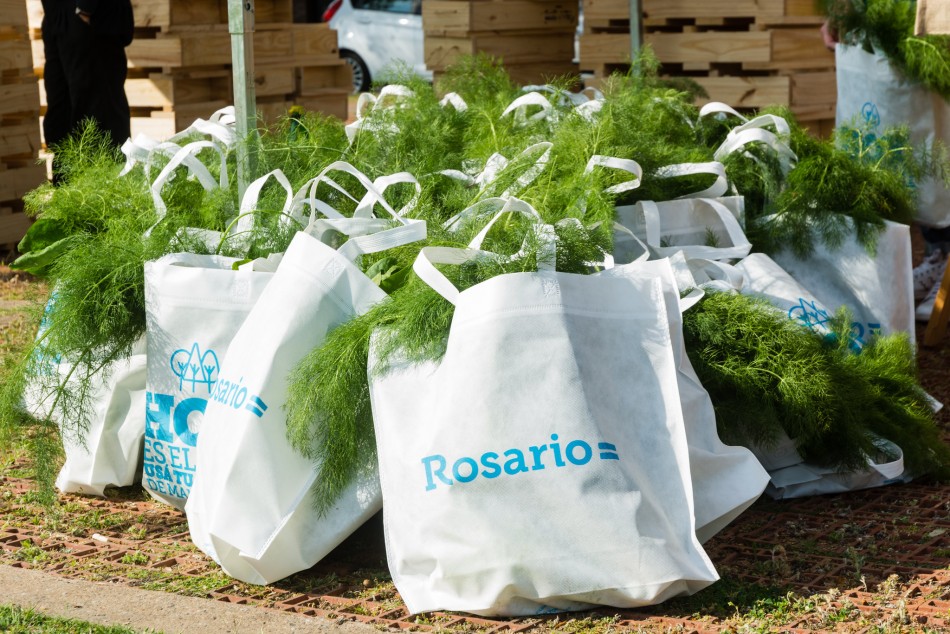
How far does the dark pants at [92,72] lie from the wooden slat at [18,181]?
0.49m

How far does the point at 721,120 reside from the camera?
12.6 ft

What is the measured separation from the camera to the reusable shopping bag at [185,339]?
260 centimetres

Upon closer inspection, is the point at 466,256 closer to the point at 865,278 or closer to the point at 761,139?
the point at 761,139

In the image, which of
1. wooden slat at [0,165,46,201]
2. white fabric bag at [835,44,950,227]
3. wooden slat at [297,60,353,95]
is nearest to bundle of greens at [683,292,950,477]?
white fabric bag at [835,44,950,227]

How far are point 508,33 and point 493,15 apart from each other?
202 millimetres

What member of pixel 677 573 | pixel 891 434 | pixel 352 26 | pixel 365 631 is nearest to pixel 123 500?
pixel 365 631

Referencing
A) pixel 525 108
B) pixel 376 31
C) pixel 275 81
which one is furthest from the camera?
pixel 376 31

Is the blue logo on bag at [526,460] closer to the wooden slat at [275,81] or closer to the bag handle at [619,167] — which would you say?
the bag handle at [619,167]

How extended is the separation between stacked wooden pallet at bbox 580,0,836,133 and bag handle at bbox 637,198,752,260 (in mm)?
3208

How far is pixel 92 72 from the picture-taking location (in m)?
5.85

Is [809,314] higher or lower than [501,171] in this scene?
lower

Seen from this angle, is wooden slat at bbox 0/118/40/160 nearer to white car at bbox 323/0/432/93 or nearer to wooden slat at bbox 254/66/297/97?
wooden slat at bbox 254/66/297/97

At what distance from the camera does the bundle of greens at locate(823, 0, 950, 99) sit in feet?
13.9

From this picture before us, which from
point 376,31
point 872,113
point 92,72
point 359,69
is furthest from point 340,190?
point 359,69
